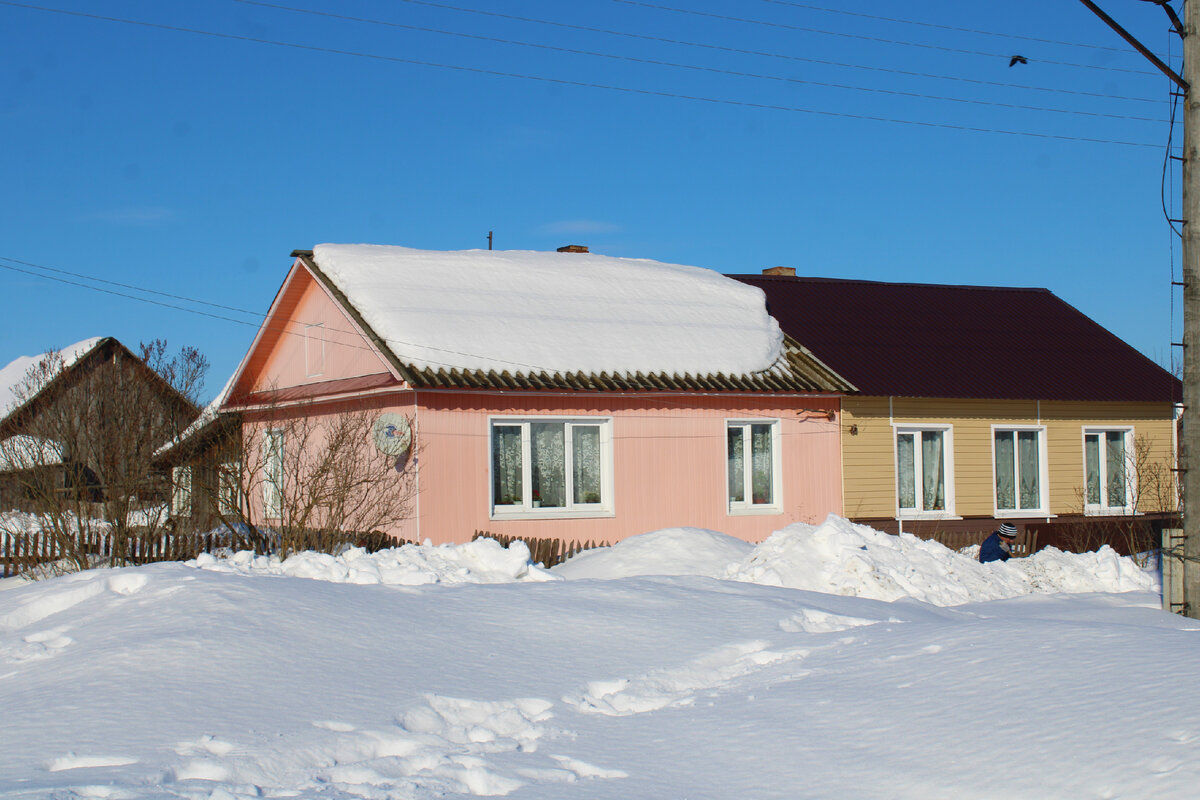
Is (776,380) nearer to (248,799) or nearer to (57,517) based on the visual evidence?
(57,517)

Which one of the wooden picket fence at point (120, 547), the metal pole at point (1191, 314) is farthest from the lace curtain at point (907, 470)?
the wooden picket fence at point (120, 547)

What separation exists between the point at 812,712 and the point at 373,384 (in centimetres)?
1243

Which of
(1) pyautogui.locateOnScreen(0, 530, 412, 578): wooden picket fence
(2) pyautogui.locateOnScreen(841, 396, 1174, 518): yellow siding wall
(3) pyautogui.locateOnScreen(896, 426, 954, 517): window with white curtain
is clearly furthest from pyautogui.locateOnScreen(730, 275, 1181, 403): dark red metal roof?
(1) pyautogui.locateOnScreen(0, 530, 412, 578): wooden picket fence

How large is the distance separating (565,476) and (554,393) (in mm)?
1409

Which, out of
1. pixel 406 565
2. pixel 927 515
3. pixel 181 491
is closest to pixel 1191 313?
pixel 406 565

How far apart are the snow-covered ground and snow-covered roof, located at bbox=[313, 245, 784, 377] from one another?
7.81 metres

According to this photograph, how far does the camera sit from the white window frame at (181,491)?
15191mm

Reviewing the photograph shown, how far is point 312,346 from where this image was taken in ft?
72.0

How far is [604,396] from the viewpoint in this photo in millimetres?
19359

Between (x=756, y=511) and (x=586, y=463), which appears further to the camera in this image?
(x=756, y=511)

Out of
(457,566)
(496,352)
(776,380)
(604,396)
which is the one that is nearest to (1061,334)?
(776,380)

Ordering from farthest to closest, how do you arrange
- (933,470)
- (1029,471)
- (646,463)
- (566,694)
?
(1029,471)
(933,470)
(646,463)
(566,694)

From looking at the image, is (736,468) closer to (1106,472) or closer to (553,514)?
(553,514)

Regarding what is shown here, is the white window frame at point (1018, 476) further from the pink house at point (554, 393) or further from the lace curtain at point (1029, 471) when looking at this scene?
the pink house at point (554, 393)
